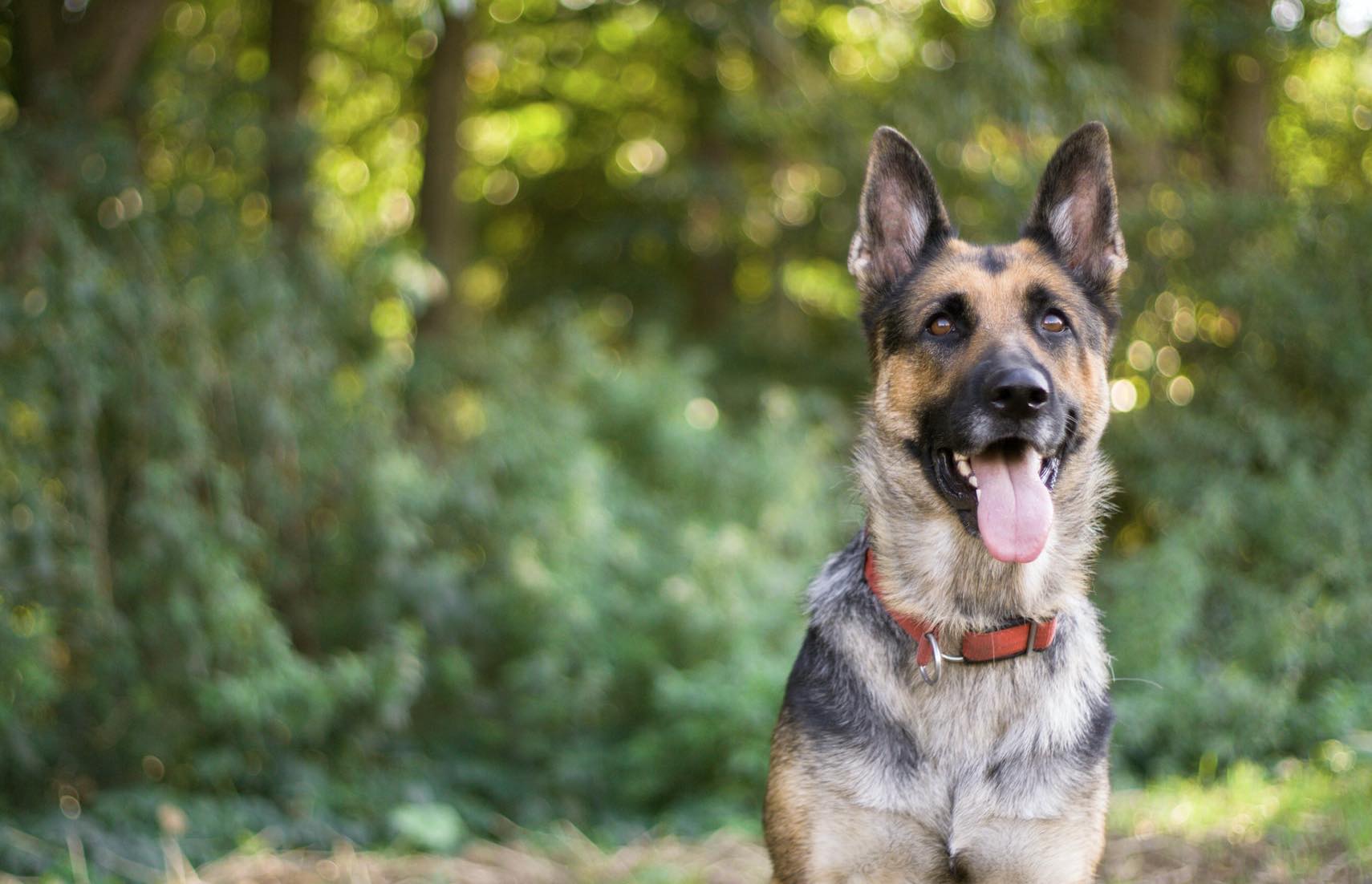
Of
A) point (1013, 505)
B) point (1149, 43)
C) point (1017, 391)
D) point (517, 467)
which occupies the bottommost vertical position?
point (517, 467)

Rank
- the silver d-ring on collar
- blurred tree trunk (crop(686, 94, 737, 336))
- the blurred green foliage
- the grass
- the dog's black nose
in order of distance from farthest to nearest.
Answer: blurred tree trunk (crop(686, 94, 737, 336))
the blurred green foliage
the grass
the silver d-ring on collar
the dog's black nose

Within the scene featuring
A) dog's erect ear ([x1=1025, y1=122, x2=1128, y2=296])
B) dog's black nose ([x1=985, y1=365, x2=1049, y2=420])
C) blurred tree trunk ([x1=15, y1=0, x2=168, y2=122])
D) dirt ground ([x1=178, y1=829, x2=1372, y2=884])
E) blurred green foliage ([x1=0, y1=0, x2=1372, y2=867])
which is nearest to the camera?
dog's black nose ([x1=985, y1=365, x2=1049, y2=420])

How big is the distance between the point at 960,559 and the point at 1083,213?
3.93 ft

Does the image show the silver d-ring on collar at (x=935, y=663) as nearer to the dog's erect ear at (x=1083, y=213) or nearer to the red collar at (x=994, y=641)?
the red collar at (x=994, y=641)

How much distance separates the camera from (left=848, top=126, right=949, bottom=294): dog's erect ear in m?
3.98

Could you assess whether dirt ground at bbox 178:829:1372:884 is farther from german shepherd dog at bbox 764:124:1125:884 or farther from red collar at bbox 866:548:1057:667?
red collar at bbox 866:548:1057:667

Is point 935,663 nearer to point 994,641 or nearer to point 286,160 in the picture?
point 994,641

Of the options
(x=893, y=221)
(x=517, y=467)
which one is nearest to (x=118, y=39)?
(x=517, y=467)

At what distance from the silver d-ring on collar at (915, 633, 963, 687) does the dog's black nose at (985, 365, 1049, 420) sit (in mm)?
651

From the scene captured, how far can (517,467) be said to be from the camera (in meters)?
8.00

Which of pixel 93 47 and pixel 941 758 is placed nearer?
pixel 941 758

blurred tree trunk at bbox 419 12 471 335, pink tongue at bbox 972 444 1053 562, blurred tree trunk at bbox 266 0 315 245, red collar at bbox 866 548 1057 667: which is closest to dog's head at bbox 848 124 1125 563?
pink tongue at bbox 972 444 1053 562

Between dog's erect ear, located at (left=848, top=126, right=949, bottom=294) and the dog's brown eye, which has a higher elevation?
dog's erect ear, located at (left=848, top=126, right=949, bottom=294)

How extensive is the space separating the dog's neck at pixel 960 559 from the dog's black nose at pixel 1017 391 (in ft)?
1.35
